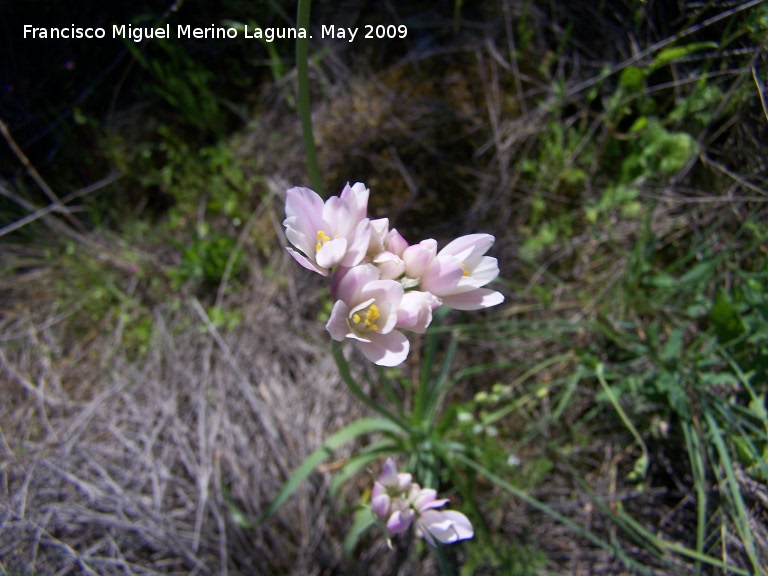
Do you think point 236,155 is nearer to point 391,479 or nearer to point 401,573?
point 391,479

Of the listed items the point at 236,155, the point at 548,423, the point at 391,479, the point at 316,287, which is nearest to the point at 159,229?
the point at 236,155

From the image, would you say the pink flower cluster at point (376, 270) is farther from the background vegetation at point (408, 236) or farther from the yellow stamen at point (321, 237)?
the background vegetation at point (408, 236)

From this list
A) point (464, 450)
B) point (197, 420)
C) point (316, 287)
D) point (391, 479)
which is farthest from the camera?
point (316, 287)

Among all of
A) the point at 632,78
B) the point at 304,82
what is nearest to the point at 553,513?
the point at 304,82

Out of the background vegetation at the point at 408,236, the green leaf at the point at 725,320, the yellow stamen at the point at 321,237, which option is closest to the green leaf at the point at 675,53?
the background vegetation at the point at 408,236

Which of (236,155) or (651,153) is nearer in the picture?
(651,153)

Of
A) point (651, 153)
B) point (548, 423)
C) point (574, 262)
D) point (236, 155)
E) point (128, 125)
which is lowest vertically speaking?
point (548, 423)
